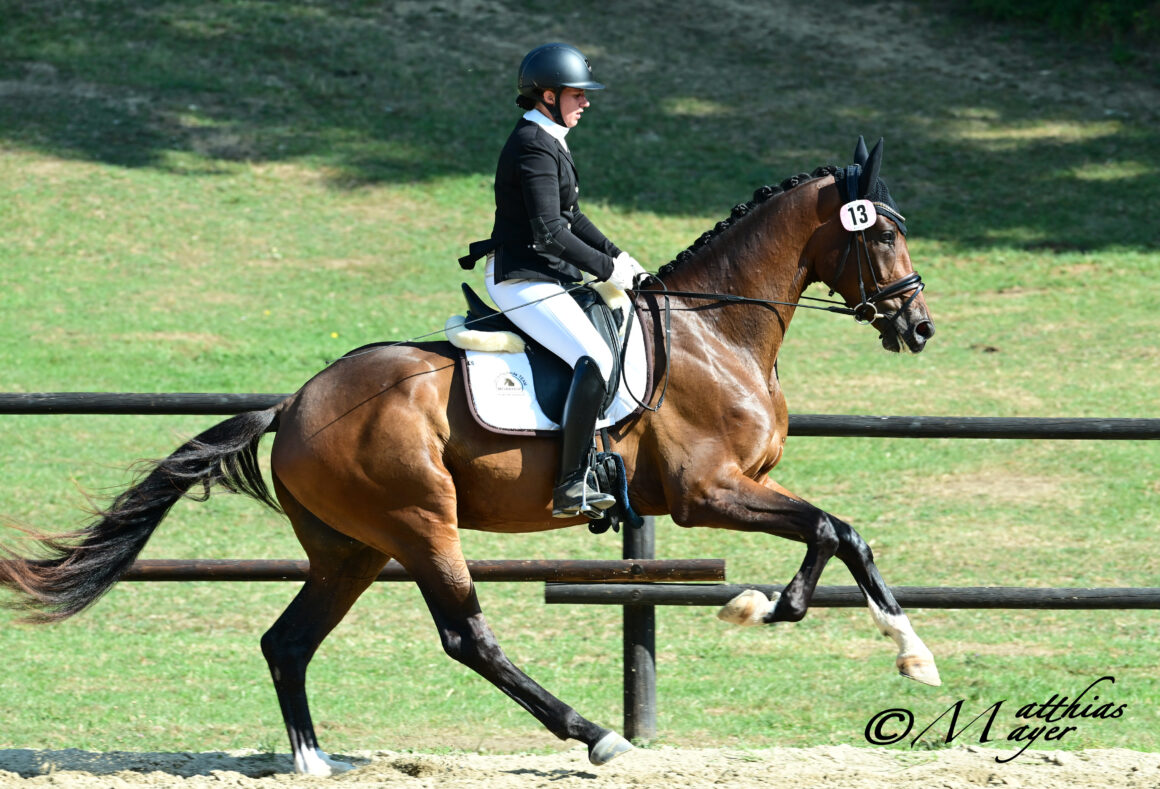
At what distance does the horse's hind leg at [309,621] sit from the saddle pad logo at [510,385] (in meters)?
0.94

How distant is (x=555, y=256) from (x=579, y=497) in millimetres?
939

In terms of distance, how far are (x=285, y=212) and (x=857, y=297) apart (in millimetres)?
13892

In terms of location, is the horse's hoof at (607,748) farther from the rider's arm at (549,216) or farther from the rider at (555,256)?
the rider's arm at (549,216)

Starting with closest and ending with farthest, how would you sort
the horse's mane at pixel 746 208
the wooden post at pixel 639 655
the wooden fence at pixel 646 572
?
the horse's mane at pixel 746 208
the wooden fence at pixel 646 572
the wooden post at pixel 639 655

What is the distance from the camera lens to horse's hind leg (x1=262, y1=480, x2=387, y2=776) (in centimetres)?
562

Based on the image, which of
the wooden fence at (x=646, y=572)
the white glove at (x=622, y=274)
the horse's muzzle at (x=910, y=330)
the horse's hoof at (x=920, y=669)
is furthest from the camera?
the wooden fence at (x=646, y=572)

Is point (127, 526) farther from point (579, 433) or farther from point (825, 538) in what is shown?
point (825, 538)

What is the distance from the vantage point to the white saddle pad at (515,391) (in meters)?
5.28

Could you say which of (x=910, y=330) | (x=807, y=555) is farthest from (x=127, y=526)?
(x=910, y=330)

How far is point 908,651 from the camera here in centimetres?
512

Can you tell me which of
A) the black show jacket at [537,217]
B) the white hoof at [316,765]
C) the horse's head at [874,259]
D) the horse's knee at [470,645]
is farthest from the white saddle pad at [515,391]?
the white hoof at [316,765]

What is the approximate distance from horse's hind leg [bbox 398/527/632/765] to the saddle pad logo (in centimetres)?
57

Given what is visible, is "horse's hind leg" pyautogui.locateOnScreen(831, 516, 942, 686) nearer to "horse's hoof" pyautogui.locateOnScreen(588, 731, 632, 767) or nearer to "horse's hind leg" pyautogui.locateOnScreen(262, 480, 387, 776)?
"horse's hoof" pyautogui.locateOnScreen(588, 731, 632, 767)

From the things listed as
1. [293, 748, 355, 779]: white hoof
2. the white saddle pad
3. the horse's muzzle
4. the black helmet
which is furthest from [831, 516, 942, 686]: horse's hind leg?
[293, 748, 355, 779]: white hoof
